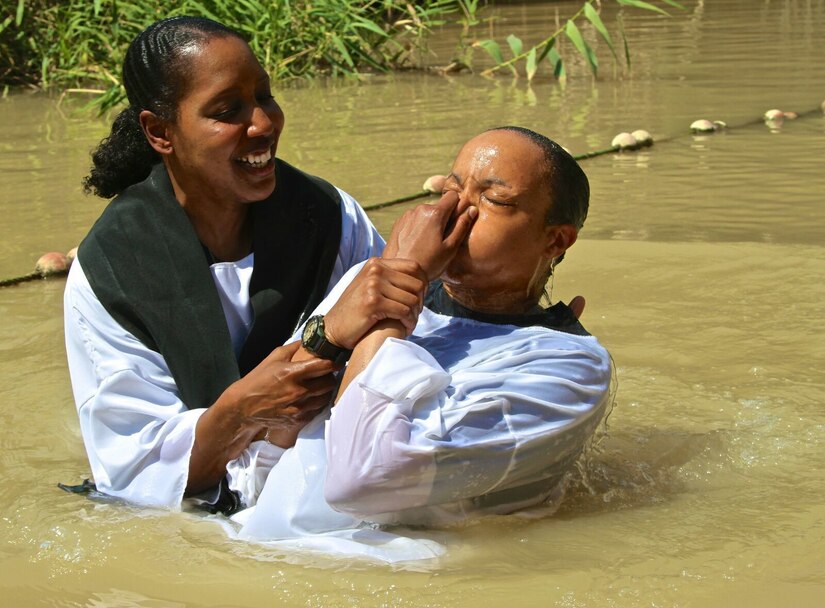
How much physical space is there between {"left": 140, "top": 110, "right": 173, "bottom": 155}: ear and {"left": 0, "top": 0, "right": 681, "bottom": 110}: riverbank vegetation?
6.02m

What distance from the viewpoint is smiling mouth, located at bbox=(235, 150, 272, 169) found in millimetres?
2943

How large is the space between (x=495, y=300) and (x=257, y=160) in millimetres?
705

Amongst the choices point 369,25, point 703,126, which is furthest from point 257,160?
point 369,25

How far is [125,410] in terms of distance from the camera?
2834 mm

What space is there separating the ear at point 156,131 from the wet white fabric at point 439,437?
80 cm

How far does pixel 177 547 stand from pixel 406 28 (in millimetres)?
7973

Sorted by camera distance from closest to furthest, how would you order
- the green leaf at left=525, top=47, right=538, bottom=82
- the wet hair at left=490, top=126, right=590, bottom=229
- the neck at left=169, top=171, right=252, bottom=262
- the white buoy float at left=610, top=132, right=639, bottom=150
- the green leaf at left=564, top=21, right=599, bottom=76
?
the wet hair at left=490, top=126, right=590, bottom=229 < the neck at left=169, top=171, right=252, bottom=262 < the white buoy float at left=610, top=132, right=639, bottom=150 < the green leaf at left=564, top=21, right=599, bottom=76 < the green leaf at left=525, top=47, right=538, bottom=82

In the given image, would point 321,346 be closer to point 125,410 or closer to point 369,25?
point 125,410

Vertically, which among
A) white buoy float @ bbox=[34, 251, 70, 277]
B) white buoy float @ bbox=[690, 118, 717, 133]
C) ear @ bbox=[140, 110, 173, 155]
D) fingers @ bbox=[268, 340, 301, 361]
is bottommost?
white buoy float @ bbox=[690, 118, 717, 133]

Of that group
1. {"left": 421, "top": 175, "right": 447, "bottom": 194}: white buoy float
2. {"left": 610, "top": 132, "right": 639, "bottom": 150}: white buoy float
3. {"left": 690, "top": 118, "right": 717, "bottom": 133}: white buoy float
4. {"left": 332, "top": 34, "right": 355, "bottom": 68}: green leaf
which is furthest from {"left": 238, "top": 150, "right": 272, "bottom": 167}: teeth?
{"left": 332, "top": 34, "right": 355, "bottom": 68}: green leaf

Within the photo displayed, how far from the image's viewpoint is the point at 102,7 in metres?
9.66

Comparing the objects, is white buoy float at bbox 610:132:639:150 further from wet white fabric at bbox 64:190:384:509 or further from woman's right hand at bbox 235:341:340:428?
woman's right hand at bbox 235:341:340:428

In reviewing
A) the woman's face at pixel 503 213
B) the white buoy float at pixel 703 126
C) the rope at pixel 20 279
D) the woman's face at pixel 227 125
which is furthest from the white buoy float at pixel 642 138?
the woman's face at pixel 503 213

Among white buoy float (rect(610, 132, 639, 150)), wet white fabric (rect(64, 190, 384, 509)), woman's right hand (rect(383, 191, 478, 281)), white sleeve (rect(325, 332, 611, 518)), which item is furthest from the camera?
white buoy float (rect(610, 132, 639, 150))
